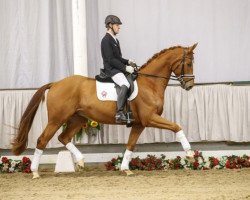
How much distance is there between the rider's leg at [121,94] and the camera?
9695 mm

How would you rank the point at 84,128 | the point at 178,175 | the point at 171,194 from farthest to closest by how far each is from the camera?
the point at 84,128, the point at 178,175, the point at 171,194

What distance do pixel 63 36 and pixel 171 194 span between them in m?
4.67

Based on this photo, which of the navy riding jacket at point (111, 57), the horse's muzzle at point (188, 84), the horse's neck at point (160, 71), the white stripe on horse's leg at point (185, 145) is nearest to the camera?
the white stripe on horse's leg at point (185, 145)

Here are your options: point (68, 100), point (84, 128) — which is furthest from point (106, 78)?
point (84, 128)

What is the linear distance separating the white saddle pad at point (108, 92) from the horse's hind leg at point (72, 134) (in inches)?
25.8

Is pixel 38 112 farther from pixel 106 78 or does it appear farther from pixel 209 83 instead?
pixel 209 83

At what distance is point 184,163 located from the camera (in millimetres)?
10938

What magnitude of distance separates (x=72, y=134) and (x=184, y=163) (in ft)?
6.62

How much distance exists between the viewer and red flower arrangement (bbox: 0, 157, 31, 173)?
36.1 feet

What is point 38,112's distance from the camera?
1124cm

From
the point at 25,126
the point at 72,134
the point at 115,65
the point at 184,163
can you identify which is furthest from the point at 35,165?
the point at 184,163

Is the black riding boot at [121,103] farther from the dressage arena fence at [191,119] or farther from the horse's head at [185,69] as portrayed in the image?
the dressage arena fence at [191,119]

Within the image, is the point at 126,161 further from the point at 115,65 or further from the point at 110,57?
the point at 110,57

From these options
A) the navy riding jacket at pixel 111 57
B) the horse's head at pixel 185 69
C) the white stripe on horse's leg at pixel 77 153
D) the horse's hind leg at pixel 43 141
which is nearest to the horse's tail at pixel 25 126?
the horse's hind leg at pixel 43 141
